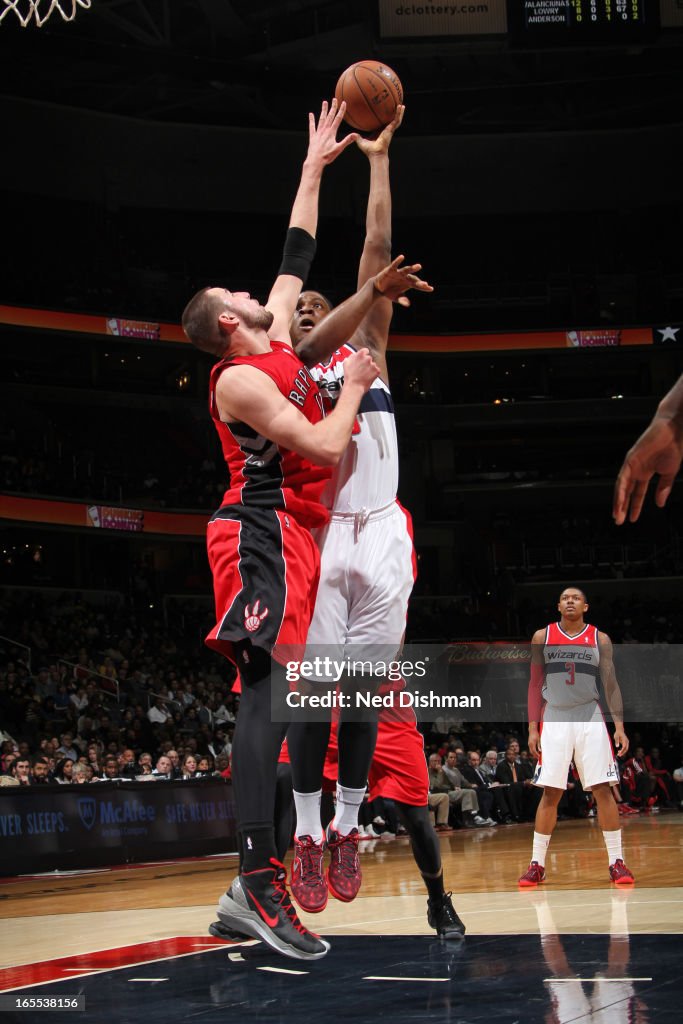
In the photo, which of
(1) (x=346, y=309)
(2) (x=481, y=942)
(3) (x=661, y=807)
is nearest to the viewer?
(1) (x=346, y=309)

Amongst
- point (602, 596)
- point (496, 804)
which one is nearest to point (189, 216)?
point (602, 596)

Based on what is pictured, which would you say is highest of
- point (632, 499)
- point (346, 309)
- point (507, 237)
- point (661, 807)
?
point (507, 237)

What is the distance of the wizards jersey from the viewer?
8641 millimetres

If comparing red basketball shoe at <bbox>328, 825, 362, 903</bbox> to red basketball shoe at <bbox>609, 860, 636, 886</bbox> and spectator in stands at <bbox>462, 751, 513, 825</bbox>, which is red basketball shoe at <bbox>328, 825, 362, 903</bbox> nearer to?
red basketball shoe at <bbox>609, 860, 636, 886</bbox>

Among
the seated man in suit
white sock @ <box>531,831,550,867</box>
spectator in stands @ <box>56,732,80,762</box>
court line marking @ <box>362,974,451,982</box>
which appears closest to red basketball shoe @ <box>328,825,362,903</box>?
court line marking @ <box>362,974,451,982</box>

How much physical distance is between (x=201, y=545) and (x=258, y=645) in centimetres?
2499

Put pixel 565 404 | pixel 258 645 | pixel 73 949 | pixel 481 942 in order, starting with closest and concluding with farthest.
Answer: pixel 258 645
pixel 481 942
pixel 73 949
pixel 565 404

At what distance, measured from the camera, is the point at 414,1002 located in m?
3.70

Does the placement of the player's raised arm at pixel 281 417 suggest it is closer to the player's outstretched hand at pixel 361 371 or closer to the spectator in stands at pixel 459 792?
the player's outstretched hand at pixel 361 371

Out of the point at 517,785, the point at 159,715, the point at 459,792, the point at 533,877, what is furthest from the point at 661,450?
the point at 159,715

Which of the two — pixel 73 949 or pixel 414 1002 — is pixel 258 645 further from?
pixel 73 949

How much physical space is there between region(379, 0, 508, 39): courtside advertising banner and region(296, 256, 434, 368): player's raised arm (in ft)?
50.2

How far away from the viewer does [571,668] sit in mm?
8703

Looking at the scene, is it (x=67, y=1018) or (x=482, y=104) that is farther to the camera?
(x=482, y=104)
